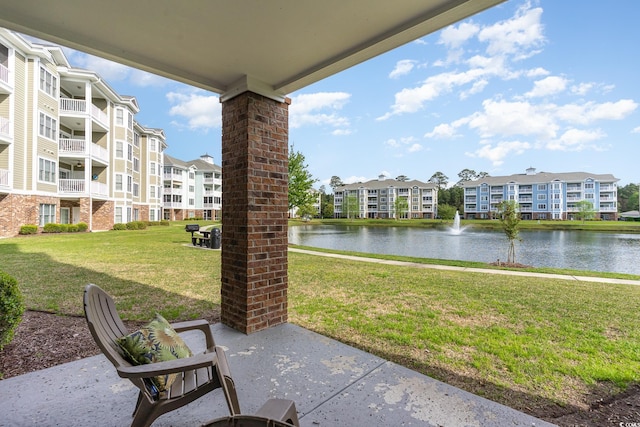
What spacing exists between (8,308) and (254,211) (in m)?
2.47

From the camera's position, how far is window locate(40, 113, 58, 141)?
16.2m

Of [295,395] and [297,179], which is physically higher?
[297,179]

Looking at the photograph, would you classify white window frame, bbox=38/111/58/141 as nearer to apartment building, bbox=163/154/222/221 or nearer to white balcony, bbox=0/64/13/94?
white balcony, bbox=0/64/13/94

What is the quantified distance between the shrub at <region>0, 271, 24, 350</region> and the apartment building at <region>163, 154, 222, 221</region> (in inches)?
1620

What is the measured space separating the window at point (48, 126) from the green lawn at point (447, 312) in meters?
11.9

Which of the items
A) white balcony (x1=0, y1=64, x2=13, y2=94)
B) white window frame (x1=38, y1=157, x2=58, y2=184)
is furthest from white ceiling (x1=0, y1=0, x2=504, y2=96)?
white window frame (x1=38, y1=157, x2=58, y2=184)

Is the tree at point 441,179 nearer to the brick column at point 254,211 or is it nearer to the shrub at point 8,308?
the brick column at point 254,211

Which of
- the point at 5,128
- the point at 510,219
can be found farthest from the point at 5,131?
the point at 510,219

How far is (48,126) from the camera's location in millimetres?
16734

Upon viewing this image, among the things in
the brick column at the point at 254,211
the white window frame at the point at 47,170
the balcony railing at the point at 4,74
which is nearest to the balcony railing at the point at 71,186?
the white window frame at the point at 47,170

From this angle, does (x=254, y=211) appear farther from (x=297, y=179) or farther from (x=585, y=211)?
(x=585, y=211)

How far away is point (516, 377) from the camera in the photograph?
2697 millimetres

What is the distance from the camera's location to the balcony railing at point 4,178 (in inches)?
550

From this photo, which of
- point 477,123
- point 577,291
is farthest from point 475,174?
point 577,291
